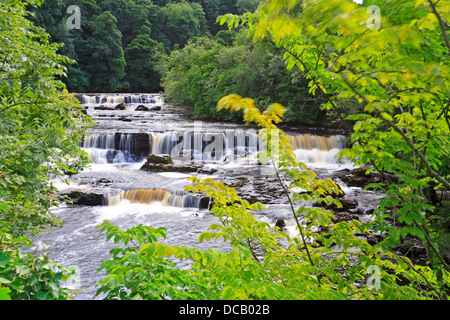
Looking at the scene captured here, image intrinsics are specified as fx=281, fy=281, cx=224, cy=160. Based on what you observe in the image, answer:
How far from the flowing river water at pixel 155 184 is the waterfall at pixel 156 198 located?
0.12 ft

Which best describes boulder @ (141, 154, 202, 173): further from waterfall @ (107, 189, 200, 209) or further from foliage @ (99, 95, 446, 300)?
foliage @ (99, 95, 446, 300)

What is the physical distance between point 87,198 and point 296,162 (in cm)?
956

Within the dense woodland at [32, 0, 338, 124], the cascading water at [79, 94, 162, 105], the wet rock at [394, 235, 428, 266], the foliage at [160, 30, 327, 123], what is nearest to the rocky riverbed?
the wet rock at [394, 235, 428, 266]

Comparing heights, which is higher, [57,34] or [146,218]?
[57,34]

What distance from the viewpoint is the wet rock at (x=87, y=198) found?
9.98 metres

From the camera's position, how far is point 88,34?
41.8 meters

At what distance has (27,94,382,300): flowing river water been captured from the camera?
7488 millimetres

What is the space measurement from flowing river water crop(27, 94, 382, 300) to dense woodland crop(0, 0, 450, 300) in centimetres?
100

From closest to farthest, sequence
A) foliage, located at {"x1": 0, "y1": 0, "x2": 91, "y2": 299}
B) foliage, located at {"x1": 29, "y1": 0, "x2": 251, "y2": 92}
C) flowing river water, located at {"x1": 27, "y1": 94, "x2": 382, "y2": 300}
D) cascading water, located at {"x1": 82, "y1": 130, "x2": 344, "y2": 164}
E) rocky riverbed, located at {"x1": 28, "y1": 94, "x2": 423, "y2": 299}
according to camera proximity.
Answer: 1. foliage, located at {"x1": 0, "y1": 0, "x2": 91, "y2": 299}
2. flowing river water, located at {"x1": 27, "y1": 94, "x2": 382, "y2": 300}
3. rocky riverbed, located at {"x1": 28, "y1": 94, "x2": 423, "y2": 299}
4. cascading water, located at {"x1": 82, "y1": 130, "x2": 344, "y2": 164}
5. foliage, located at {"x1": 29, "y1": 0, "x2": 251, "y2": 92}

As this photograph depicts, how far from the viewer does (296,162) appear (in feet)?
7.39

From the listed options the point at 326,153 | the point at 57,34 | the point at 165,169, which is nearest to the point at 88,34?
the point at 57,34

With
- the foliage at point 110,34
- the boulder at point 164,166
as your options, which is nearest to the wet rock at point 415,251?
the boulder at point 164,166

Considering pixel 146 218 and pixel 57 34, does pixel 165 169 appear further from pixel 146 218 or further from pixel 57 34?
pixel 57 34
